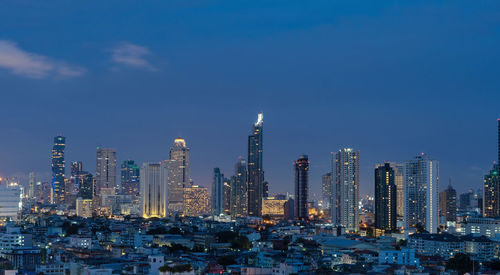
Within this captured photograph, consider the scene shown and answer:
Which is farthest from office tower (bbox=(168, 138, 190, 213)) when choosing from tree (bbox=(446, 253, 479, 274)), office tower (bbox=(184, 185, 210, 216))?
tree (bbox=(446, 253, 479, 274))

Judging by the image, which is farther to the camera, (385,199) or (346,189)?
(346,189)

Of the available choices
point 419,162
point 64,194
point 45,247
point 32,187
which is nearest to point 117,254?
point 45,247

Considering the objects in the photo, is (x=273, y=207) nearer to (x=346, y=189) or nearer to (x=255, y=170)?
(x=255, y=170)

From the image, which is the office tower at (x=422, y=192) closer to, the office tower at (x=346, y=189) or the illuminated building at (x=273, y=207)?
the office tower at (x=346, y=189)

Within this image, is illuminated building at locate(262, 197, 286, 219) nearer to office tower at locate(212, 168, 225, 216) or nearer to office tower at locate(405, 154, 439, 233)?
office tower at locate(212, 168, 225, 216)

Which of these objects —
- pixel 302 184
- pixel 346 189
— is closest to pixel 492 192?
pixel 346 189

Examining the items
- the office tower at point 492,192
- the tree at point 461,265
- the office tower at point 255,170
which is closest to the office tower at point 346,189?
the office tower at point 492,192
